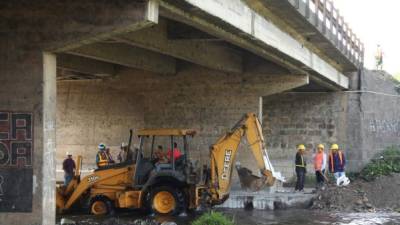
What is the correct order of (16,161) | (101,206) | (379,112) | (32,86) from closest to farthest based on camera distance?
(32,86)
(16,161)
(101,206)
(379,112)

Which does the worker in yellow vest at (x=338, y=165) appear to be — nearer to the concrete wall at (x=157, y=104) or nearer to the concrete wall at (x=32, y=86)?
the concrete wall at (x=157, y=104)

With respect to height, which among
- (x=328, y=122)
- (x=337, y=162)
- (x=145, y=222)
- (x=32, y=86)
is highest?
(x=32, y=86)

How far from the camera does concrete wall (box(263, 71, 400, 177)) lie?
27172 millimetres

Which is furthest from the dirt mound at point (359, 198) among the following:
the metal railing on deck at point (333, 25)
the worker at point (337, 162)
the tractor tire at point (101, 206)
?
the tractor tire at point (101, 206)

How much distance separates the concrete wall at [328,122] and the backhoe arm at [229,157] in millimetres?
9549

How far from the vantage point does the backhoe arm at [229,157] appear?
17.0 m

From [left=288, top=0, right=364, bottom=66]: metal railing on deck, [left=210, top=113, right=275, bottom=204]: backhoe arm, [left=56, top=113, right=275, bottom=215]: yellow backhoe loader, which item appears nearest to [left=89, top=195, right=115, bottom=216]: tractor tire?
[left=56, top=113, right=275, bottom=215]: yellow backhoe loader

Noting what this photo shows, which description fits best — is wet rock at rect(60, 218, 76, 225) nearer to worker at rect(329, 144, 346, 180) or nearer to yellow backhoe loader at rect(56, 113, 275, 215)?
yellow backhoe loader at rect(56, 113, 275, 215)

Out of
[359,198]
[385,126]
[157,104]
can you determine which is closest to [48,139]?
[359,198]

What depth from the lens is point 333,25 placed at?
2092cm

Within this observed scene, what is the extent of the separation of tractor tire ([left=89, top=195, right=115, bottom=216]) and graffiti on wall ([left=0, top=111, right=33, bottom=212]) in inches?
239

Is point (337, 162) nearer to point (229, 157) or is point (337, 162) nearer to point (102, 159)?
point (229, 157)

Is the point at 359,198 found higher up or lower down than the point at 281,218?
higher up

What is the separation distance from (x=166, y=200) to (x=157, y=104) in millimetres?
6747
